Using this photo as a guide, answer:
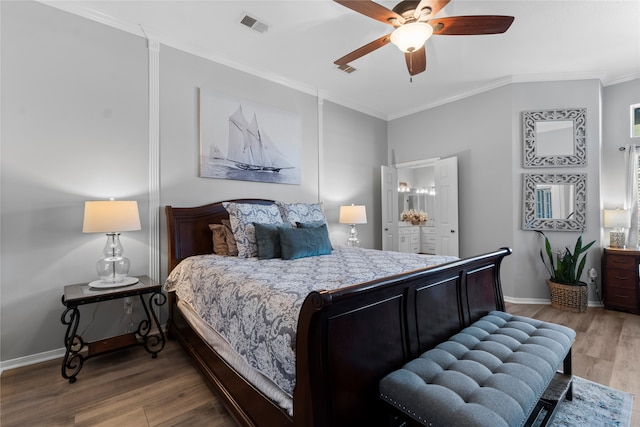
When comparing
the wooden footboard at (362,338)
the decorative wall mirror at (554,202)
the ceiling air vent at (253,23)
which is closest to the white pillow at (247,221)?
the wooden footboard at (362,338)

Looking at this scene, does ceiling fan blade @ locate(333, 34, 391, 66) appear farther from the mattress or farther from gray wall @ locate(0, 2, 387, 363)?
the mattress

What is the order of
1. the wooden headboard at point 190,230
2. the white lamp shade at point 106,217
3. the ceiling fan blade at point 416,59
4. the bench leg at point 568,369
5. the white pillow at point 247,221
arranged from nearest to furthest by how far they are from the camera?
the bench leg at point 568,369
the white lamp shade at point 106,217
the ceiling fan blade at point 416,59
the white pillow at point 247,221
the wooden headboard at point 190,230

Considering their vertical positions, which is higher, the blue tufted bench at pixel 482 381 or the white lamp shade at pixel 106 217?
the white lamp shade at pixel 106 217

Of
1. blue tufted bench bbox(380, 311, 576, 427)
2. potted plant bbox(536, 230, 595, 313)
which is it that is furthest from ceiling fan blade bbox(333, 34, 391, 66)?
potted plant bbox(536, 230, 595, 313)

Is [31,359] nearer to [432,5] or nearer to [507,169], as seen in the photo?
[432,5]

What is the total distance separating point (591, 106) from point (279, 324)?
16.0 ft

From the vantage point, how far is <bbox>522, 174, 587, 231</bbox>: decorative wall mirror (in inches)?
147

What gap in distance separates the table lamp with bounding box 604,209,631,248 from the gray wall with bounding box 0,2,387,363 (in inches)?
188

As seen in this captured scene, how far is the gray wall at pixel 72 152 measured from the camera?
2264 millimetres

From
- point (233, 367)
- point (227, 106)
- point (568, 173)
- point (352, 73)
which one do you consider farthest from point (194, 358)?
point (568, 173)

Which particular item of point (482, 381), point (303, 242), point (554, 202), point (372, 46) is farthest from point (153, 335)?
point (554, 202)

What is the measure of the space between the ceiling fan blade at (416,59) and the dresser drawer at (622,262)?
335 cm

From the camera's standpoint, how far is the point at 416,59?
2.64 meters

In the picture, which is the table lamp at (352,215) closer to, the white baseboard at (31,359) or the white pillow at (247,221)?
the white pillow at (247,221)
